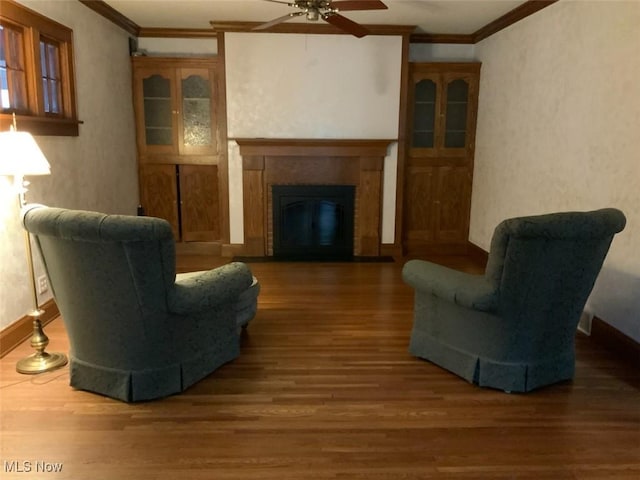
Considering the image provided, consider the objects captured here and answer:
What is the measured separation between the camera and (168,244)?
2490 mm

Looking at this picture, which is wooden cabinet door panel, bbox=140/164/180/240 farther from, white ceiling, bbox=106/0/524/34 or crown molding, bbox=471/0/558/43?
crown molding, bbox=471/0/558/43

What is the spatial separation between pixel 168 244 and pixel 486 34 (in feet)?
14.8

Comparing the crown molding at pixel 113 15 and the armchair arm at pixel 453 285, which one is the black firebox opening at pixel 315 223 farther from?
the armchair arm at pixel 453 285

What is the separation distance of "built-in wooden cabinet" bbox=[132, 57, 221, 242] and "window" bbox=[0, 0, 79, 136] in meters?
1.61

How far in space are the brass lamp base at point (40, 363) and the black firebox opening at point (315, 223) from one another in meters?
3.05

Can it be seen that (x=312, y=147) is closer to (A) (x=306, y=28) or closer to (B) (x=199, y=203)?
(A) (x=306, y=28)

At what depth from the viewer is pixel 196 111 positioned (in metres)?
5.80

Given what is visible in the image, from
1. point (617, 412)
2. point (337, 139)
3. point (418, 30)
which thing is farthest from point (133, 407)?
point (418, 30)

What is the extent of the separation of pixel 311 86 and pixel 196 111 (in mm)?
1325

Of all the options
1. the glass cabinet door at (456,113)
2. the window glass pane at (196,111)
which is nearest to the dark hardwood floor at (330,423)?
the window glass pane at (196,111)

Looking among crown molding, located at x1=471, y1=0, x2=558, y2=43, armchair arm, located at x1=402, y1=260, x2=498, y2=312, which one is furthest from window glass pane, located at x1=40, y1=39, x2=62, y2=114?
crown molding, located at x1=471, y1=0, x2=558, y2=43

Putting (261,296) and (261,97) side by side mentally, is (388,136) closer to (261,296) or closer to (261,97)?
(261,97)

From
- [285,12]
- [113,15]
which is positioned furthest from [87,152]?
[285,12]

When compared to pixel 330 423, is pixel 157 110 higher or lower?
higher
